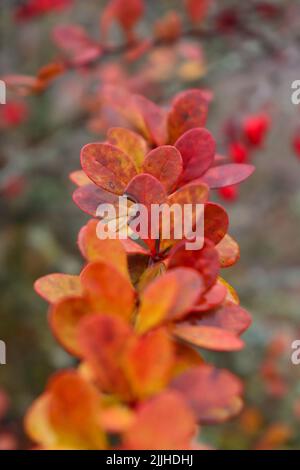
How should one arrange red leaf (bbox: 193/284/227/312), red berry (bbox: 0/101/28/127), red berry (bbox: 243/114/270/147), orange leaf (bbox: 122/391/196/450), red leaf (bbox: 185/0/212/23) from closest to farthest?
1. orange leaf (bbox: 122/391/196/450)
2. red leaf (bbox: 193/284/227/312)
3. red berry (bbox: 243/114/270/147)
4. red leaf (bbox: 185/0/212/23)
5. red berry (bbox: 0/101/28/127)

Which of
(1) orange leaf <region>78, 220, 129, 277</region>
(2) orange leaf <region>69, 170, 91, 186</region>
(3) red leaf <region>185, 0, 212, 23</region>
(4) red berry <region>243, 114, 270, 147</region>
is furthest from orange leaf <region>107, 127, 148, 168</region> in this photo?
(3) red leaf <region>185, 0, 212, 23</region>

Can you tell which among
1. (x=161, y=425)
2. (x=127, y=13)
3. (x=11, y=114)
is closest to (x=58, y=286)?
(x=161, y=425)

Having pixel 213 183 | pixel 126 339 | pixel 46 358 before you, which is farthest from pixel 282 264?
pixel 126 339

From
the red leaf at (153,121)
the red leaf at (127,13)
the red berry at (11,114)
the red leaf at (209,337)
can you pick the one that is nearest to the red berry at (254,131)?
the red leaf at (127,13)

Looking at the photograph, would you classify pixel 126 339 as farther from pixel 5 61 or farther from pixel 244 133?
pixel 5 61

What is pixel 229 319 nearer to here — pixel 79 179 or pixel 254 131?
pixel 79 179

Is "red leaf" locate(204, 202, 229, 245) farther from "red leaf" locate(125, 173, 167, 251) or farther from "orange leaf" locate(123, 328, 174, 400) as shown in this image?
"orange leaf" locate(123, 328, 174, 400)

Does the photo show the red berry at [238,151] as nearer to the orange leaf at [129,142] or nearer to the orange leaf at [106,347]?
the orange leaf at [129,142]

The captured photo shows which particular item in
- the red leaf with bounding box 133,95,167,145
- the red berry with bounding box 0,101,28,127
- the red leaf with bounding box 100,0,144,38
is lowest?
the red leaf with bounding box 133,95,167,145
